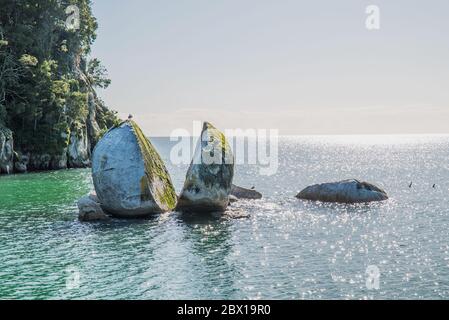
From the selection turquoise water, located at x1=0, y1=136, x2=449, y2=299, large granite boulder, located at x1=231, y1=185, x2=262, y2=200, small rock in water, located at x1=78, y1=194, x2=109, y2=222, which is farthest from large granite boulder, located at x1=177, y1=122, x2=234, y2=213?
large granite boulder, located at x1=231, y1=185, x2=262, y2=200

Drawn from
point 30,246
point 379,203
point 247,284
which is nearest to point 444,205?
point 379,203

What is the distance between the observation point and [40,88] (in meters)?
59.6

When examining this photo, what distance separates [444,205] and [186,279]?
2825 centimetres

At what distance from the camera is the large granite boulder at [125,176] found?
29266 millimetres

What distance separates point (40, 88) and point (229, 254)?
4583 centimetres

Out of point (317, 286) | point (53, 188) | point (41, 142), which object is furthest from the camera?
point (41, 142)

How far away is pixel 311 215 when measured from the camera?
3238 centimetres

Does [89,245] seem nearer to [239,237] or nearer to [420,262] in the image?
[239,237]

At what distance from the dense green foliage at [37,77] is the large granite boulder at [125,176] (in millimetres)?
31252

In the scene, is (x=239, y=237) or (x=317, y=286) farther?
(x=239, y=237)

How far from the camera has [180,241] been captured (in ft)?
78.7
